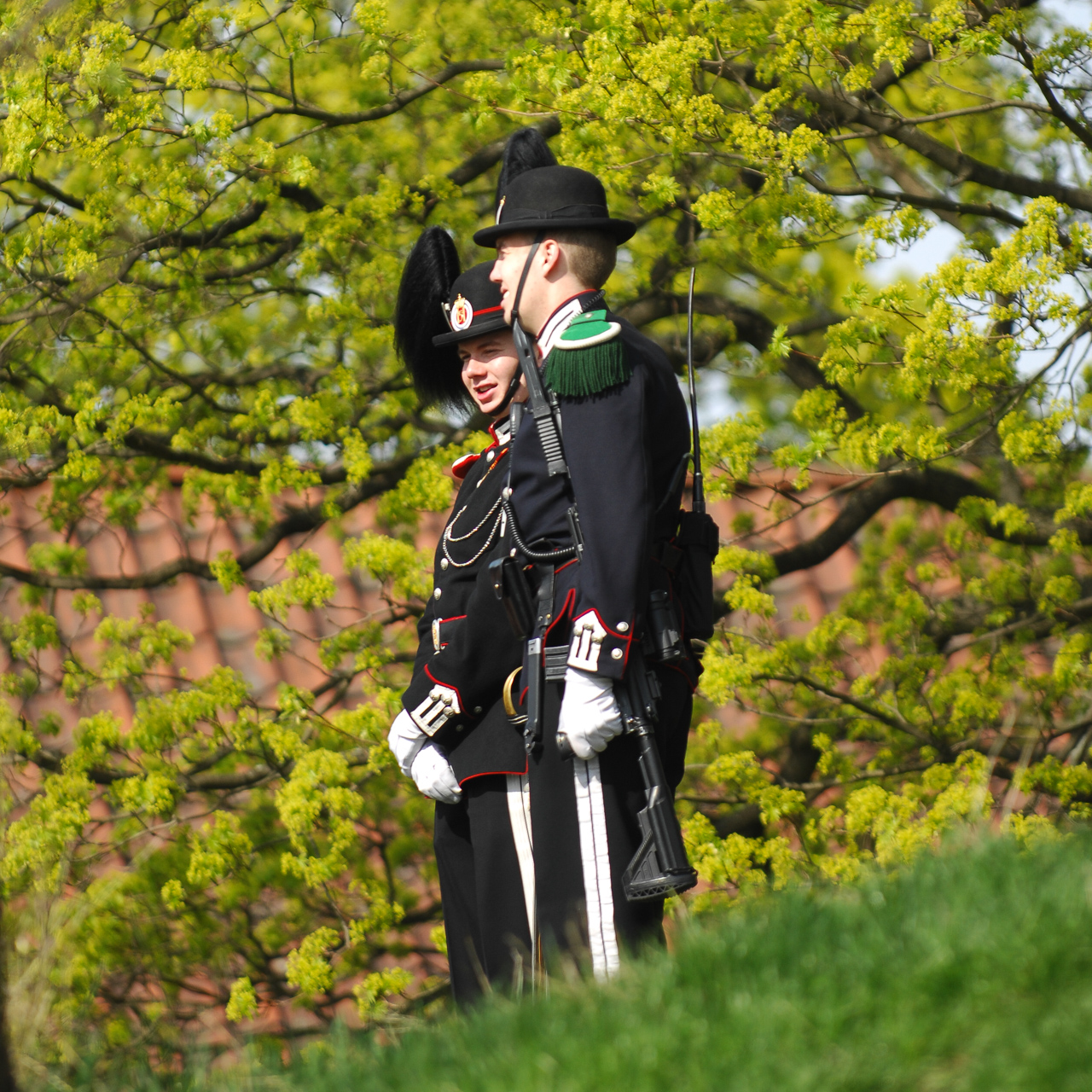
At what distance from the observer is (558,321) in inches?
117

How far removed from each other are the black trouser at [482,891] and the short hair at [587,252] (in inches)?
44.4

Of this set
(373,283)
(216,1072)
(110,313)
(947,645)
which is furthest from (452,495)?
(216,1072)

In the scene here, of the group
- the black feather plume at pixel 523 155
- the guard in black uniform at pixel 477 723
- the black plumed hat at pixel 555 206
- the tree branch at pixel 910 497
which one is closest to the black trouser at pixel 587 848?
the guard in black uniform at pixel 477 723

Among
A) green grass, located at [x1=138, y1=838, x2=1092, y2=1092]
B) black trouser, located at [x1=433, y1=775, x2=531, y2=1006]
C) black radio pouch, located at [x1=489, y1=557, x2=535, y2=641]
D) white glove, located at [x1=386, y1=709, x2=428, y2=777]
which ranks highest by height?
black radio pouch, located at [x1=489, y1=557, x2=535, y2=641]

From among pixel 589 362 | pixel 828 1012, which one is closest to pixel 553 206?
pixel 589 362

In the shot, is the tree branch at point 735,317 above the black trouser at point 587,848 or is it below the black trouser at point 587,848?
above

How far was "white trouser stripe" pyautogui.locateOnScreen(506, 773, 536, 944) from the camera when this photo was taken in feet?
9.36

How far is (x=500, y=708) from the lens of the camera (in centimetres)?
300

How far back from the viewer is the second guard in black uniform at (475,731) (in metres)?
2.87

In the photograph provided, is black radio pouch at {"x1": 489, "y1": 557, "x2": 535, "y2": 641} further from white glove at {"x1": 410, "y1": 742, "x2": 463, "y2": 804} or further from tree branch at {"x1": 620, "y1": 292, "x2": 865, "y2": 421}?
tree branch at {"x1": 620, "y1": 292, "x2": 865, "y2": 421}

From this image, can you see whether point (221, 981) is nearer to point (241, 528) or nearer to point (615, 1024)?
point (241, 528)

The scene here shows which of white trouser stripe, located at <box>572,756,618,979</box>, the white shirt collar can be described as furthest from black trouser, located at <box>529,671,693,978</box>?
the white shirt collar

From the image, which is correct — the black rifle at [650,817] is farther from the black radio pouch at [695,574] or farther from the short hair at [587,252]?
the short hair at [587,252]

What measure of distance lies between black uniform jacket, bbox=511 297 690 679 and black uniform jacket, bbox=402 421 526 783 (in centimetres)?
24
